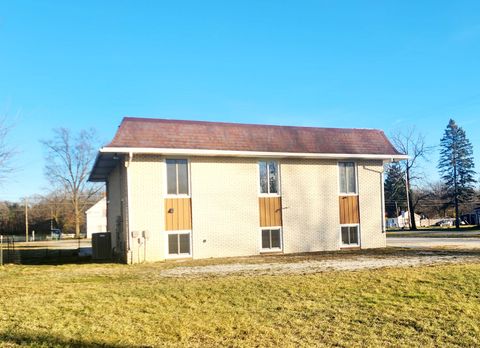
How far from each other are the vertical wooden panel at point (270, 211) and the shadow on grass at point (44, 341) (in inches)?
520

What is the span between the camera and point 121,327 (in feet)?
22.0

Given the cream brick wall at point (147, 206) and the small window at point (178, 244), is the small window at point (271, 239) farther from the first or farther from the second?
the cream brick wall at point (147, 206)

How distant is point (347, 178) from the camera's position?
20.6 metres

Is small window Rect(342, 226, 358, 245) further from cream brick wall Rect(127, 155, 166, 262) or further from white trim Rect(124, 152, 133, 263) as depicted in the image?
white trim Rect(124, 152, 133, 263)

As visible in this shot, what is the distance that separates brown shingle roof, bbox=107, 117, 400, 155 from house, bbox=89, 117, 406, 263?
1.7 inches

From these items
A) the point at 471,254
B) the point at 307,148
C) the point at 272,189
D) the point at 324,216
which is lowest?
the point at 471,254

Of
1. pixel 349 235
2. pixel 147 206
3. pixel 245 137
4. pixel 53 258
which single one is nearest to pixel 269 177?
pixel 245 137

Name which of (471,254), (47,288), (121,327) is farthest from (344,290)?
(471,254)

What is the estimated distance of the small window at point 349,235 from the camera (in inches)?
806

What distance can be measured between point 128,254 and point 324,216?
8.64m

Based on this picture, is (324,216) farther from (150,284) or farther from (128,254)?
(150,284)

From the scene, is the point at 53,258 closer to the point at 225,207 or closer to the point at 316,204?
the point at 225,207

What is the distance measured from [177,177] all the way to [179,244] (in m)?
2.61

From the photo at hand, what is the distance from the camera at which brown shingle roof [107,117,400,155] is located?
17.2 metres
